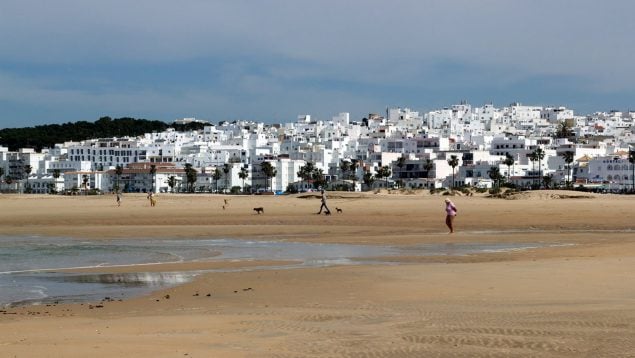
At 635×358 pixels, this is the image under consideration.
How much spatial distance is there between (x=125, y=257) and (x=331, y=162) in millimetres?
101402

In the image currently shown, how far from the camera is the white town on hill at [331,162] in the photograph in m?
103

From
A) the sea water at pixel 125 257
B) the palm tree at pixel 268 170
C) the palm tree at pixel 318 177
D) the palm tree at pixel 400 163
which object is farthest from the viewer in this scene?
the palm tree at pixel 400 163

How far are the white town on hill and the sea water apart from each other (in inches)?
2771

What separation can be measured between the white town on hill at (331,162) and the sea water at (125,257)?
231ft

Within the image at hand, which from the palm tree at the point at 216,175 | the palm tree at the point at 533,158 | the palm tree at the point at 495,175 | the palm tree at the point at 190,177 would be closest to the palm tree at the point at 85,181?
the palm tree at the point at 190,177

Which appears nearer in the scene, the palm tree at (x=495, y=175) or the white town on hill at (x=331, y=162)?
the palm tree at (x=495, y=175)

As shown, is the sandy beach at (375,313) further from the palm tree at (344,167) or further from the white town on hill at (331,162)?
the palm tree at (344,167)

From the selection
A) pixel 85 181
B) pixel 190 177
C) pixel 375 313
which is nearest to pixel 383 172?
pixel 190 177

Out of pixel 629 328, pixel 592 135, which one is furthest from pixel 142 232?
pixel 592 135

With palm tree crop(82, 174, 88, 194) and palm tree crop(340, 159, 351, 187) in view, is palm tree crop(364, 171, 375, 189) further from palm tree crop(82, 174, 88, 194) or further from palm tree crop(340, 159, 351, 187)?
palm tree crop(82, 174, 88, 194)

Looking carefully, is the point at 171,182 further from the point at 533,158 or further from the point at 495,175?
the point at 533,158

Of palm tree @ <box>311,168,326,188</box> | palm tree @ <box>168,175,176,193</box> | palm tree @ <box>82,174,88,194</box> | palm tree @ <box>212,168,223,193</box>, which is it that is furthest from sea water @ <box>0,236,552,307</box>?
palm tree @ <box>82,174,88,194</box>

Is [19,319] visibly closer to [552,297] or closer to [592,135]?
[552,297]

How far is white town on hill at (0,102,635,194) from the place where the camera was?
4060 inches
